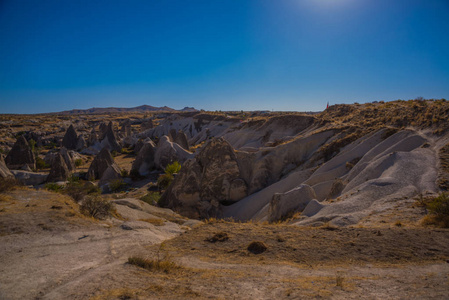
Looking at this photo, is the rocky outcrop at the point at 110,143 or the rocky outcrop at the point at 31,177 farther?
the rocky outcrop at the point at 110,143

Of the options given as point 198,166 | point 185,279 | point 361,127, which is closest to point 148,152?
point 198,166

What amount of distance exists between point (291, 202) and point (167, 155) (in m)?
21.5

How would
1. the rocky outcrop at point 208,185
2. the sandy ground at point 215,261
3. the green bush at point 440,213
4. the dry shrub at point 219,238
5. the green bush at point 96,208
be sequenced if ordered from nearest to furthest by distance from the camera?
1. the sandy ground at point 215,261
2. the green bush at point 440,213
3. the dry shrub at point 219,238
4. the green bush at point 96,208
5. the rocky outcrop at point 208,185

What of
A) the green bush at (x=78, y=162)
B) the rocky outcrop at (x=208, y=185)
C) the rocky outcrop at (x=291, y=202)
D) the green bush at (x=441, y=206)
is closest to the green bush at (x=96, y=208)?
the rocky outcrop at (x=291, y=202)

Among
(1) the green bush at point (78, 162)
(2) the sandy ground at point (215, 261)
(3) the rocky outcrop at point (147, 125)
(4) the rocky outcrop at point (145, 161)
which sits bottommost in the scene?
(1) the green bush at point (78, 162)

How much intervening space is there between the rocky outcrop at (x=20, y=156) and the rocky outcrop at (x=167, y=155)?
15.4 m

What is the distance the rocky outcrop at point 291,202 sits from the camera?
11.7m

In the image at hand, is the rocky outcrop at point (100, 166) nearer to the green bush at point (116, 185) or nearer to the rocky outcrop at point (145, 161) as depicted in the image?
the rocky outcrop at point (145, 161)

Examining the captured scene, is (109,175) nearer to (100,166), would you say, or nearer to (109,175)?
(109,175)

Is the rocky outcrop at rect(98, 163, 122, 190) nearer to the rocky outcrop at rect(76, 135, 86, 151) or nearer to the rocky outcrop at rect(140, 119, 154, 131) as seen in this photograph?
the rocky outcrop at rect(76, 135, 86, 151)

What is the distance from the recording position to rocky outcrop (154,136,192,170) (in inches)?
1199

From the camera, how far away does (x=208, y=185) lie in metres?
Result: 18.3

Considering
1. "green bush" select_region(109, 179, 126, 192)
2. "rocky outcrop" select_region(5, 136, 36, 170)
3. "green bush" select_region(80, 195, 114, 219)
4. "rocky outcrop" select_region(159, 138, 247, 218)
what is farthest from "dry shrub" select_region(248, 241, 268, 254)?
"rocky outcrop" select_region(5, 136, 36, 170)

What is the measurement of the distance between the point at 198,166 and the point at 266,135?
17.1 m
